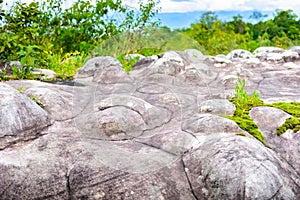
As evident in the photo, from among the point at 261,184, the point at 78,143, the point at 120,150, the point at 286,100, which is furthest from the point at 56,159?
the point at 286,100

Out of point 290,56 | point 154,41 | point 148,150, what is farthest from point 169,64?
point 290,56

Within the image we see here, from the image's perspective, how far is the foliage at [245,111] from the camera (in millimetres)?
3869

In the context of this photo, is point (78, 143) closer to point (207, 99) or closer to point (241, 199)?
point (207, 99)

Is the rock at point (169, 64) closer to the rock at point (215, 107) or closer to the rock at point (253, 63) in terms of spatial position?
the rock at point (215, 107)

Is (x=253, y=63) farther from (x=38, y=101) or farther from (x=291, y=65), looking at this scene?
(x=38, y=101)

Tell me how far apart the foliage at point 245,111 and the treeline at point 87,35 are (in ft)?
2.37

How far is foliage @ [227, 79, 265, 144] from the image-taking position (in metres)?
3.87

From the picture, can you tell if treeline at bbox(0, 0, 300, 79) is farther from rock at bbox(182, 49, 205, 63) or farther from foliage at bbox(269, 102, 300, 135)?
foliage at bbox(269, 102, 300, 135)

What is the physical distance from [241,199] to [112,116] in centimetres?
116

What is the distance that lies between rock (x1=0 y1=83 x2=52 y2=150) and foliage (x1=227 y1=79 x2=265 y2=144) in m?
1.90

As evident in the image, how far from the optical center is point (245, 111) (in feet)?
14.1

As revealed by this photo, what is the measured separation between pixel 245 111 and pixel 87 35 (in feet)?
19.5

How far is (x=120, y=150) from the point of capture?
312cm

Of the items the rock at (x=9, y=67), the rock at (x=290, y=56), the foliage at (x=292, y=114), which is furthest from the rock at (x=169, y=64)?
the rock at (x=290, y=56)
